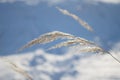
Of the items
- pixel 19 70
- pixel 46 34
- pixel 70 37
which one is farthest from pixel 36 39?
pixel 19 70

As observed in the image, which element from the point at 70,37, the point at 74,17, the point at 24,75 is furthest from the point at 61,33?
the point at 24,75

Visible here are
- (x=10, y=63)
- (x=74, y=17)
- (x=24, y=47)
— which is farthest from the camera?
(x=10, y=63)

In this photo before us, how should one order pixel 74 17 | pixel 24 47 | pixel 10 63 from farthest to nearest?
pixel 10 63 → pixel 74 17 → pixel 24 47

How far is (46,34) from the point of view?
309cm

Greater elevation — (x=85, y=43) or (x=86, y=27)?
(x=86, y=27)

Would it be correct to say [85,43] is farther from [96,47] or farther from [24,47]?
[24,47]

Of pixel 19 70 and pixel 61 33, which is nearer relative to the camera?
pixel 61 33

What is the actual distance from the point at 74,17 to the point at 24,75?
823mm

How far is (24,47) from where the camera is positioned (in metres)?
3.03

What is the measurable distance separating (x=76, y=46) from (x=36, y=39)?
41 centimetres

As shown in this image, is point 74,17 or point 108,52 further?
point 74,17

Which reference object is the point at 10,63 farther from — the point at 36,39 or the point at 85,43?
the point at 85,43

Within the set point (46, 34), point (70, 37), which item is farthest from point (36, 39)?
point (70, 37)

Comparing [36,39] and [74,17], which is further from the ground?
[74,17]
